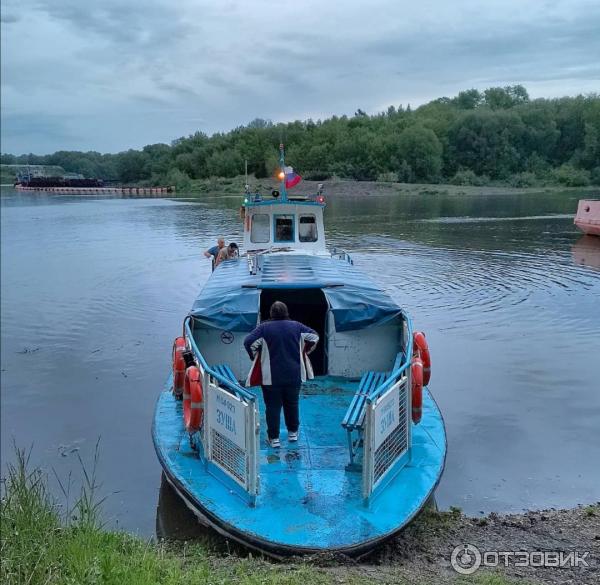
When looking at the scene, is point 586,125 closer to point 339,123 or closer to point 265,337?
point 339,123

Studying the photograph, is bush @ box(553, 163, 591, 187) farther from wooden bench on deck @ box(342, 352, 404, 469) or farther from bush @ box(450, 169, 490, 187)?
wooden bench on deck @ box(342, 352, 404, 469)

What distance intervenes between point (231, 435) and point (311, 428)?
198 centimetres

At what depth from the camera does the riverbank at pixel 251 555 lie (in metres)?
4.61

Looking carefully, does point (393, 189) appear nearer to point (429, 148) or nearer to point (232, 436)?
point (429, 148)

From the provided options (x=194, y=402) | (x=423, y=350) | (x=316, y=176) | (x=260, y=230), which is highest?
(x=316, y=176)

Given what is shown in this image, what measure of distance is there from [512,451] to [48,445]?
7.55 metres

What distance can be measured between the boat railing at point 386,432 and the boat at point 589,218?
31.3m

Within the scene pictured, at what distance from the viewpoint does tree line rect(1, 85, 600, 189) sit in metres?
95.9

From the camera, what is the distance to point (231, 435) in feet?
22.0

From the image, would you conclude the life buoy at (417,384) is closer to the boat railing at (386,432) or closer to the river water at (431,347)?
the boat railing at (386,432)

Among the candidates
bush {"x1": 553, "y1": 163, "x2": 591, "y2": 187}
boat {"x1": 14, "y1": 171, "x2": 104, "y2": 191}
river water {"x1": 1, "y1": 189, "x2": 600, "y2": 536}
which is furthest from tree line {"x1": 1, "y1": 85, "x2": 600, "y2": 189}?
river water {"x1": 1, "y1": 189, "x2": 600, "y2": 536}

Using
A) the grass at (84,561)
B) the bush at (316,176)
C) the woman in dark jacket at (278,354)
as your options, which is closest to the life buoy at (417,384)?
the woman in dark jacket at (278,354)

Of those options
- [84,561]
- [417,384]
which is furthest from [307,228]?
[84,561]

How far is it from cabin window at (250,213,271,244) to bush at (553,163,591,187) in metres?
81.6
